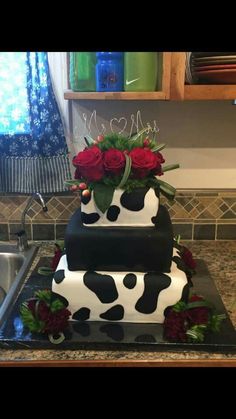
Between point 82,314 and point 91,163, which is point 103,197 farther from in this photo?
point 82,314

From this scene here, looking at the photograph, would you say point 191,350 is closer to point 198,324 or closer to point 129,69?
point 198,324

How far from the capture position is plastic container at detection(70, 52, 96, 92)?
1275mm

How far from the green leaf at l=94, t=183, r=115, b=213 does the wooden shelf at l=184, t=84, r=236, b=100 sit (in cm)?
37

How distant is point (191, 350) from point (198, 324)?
2.6 inches

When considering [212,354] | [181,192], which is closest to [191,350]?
[212,354]

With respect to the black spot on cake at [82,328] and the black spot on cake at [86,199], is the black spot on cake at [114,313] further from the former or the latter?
the black spot on cake at [86,199]

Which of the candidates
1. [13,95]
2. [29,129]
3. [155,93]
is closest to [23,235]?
[29,129]

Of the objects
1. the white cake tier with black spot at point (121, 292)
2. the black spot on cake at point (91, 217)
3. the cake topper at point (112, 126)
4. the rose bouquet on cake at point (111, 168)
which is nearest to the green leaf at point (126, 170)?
the rose bouquet on cake at point (111, 168)

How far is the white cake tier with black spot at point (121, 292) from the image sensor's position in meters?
1.05

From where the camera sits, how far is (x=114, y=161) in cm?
101

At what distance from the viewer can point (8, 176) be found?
1556mm

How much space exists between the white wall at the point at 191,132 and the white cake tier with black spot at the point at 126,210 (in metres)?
0.53

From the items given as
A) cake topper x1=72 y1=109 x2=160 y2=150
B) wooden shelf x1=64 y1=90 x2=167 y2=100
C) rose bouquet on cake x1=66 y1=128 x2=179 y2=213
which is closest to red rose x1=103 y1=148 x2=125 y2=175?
rose bouquet on cake x1=66 y1=128 x2=179 y2=213

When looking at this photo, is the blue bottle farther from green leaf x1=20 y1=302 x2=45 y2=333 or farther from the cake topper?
green leaf x1=20 y1=302 x2=45 y2=333
